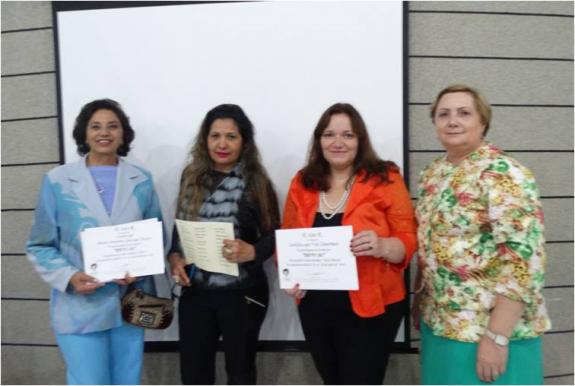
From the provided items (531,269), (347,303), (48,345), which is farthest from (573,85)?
(48,345)

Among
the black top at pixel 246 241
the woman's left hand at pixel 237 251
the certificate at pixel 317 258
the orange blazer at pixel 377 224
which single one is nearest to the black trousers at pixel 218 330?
the black top at pixel 246 241

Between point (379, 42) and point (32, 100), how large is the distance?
192 centimetres

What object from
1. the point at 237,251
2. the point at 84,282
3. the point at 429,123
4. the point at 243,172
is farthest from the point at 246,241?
the point at 429,123

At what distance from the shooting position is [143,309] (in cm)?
158

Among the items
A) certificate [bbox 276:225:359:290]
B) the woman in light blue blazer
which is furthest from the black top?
the woman in light blue blazer

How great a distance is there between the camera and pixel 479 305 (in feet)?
4.15

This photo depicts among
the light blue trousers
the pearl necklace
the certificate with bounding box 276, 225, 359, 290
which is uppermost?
the pearl necklace

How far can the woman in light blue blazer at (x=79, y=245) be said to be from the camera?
1.51m

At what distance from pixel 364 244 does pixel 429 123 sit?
99cm

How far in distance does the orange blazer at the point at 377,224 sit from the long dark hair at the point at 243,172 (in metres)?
0.18

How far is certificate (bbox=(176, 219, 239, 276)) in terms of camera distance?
1492mm

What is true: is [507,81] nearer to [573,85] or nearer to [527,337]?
[573,85]

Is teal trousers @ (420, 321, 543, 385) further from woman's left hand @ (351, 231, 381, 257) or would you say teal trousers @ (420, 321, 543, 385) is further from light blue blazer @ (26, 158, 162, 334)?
light blue blazer @ (26, 158, 162, 334)

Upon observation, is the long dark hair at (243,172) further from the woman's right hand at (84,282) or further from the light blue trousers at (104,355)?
the light blue trousers at (104,355)
